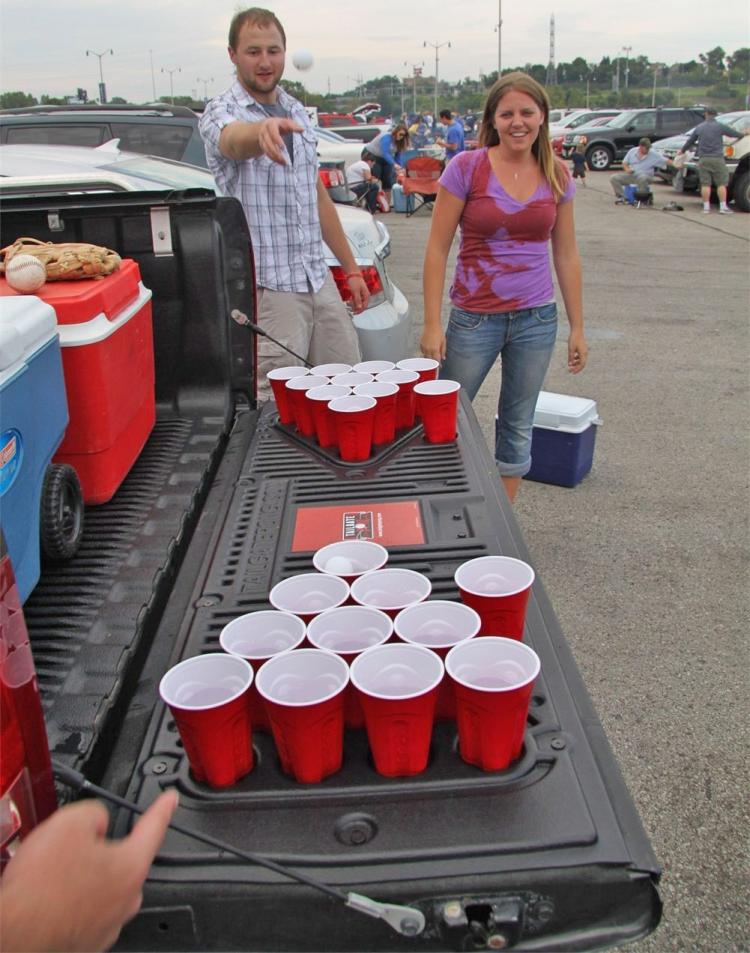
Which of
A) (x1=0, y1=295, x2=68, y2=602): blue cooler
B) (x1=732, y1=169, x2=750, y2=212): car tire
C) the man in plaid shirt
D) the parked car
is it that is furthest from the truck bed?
(x1=732, y1=169, x2=750, y2=212): car tire

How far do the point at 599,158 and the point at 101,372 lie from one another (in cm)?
2533

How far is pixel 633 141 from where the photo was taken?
23.9 m

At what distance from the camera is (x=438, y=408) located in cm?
248

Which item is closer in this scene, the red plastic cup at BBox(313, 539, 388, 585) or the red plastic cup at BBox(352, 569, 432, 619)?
the red plastic cup at BBox(352, 569, 432, 619)

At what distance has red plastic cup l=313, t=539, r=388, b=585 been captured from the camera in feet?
5.85

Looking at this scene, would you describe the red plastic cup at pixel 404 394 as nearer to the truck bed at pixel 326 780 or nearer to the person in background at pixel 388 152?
the truck bed at pixel 326 780

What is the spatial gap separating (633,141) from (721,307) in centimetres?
1817

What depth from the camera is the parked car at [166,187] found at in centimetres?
399

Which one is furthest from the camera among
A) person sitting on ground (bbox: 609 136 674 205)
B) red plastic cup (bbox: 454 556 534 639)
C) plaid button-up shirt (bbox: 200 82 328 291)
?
person sitting on ground (bbox: 609 136 674 205)

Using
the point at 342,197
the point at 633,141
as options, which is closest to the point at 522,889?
the point at 342,197

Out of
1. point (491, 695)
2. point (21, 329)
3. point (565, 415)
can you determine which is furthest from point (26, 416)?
point (565, 415)

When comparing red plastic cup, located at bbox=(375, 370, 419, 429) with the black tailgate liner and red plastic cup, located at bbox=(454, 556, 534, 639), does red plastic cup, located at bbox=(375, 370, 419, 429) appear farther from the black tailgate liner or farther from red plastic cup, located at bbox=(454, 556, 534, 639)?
the black tailgate liner

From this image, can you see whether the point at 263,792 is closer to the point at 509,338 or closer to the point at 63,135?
the point at 509,338

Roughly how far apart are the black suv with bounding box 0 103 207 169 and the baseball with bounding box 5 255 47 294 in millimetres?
4243
